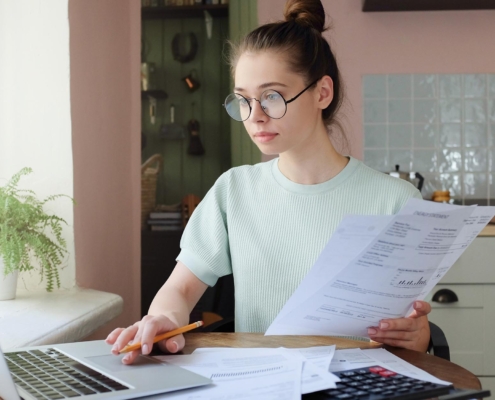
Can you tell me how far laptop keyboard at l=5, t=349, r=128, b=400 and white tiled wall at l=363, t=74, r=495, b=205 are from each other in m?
3.00

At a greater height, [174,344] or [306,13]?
[306,13]

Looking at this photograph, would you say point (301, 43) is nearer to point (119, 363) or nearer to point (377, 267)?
point (377, 267)

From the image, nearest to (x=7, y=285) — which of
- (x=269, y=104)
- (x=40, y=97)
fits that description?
(x=40, y=97)

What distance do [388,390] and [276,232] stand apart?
759mm

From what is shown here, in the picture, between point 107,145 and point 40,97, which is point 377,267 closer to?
point 40,97

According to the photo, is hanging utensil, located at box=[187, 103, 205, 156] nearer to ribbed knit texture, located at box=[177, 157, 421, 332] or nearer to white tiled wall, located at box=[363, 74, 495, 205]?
white tiled wall, located at box=[363, 74, 495, 205]

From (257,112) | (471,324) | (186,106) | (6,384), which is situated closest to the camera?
(6,384)

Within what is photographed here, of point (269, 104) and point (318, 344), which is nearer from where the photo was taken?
point (318, 344)

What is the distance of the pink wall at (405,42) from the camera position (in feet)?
12.0

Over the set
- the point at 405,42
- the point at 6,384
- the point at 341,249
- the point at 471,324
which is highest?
the point at 405,42

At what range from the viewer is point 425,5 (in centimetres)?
355

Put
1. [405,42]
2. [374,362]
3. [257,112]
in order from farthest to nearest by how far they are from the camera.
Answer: [405,42]
[257,112]
[374,362]

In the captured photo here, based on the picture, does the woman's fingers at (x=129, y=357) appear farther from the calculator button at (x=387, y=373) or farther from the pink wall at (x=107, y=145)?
the pink wall at (x=107, y=145)

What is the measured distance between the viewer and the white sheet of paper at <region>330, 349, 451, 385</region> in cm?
90
